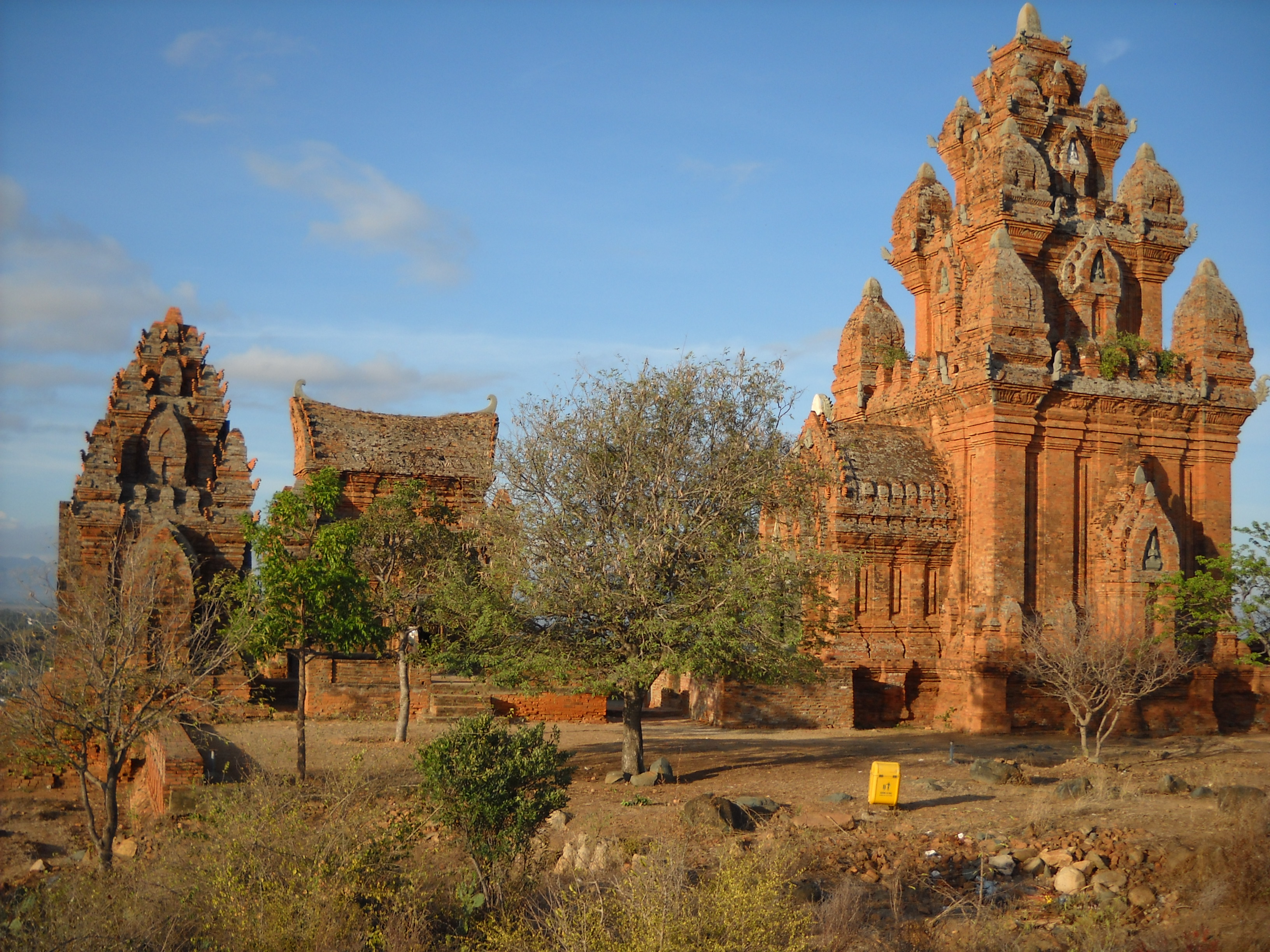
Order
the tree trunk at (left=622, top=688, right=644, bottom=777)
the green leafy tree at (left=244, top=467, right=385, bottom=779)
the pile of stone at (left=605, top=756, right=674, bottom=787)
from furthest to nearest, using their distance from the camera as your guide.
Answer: the tree trunk at (left=622, top=688, right=644, bottom=777), the green leafy tree at (left=244, top=467, right=385, bottom=779), the pile of stone at (left=605, top=756, right=674, bottom=787)

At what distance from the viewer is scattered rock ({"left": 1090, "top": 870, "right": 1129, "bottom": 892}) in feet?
40.2

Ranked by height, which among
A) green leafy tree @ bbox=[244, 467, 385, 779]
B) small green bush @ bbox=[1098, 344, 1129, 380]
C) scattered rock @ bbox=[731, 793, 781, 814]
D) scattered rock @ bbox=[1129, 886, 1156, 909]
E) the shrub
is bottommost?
scattered rock @ bbox=[1129, 886, 1156, 909]

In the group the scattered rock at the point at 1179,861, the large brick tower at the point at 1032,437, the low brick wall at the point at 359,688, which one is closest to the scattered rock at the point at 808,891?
the scattered rock at the point at 1179,861

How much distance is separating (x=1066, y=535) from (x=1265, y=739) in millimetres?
5618

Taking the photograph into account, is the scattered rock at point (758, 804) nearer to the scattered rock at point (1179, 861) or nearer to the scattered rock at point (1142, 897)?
the scattered rock at point (1142, 897)

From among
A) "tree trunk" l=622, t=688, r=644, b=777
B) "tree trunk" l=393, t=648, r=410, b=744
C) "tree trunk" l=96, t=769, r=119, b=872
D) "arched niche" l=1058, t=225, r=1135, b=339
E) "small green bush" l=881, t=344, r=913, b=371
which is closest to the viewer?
"tree trunk" l=96, t=769, r=119, b=872

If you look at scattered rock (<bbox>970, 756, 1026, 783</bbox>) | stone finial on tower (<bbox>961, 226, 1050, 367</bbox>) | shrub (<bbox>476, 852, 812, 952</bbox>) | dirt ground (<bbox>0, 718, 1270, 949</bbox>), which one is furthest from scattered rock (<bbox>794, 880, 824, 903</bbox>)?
stone finial on tower (<bbox>961, 226, 1050, 367</bbox>)

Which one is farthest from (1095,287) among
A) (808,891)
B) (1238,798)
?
(808,891)

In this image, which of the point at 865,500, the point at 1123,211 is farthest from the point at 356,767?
the point at 1123,211

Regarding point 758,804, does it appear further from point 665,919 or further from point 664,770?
point 665,919

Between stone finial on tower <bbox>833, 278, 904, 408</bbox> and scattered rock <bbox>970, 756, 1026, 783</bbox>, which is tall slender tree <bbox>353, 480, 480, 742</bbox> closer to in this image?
scattered rock <bbox>970, 756, 1026, 783</bbox>

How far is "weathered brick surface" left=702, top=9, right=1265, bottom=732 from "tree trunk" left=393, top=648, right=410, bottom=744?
6559 millimetres

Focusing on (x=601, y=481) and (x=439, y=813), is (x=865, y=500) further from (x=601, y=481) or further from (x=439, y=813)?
(x=439, y=813)

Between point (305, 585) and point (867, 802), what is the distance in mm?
8473
